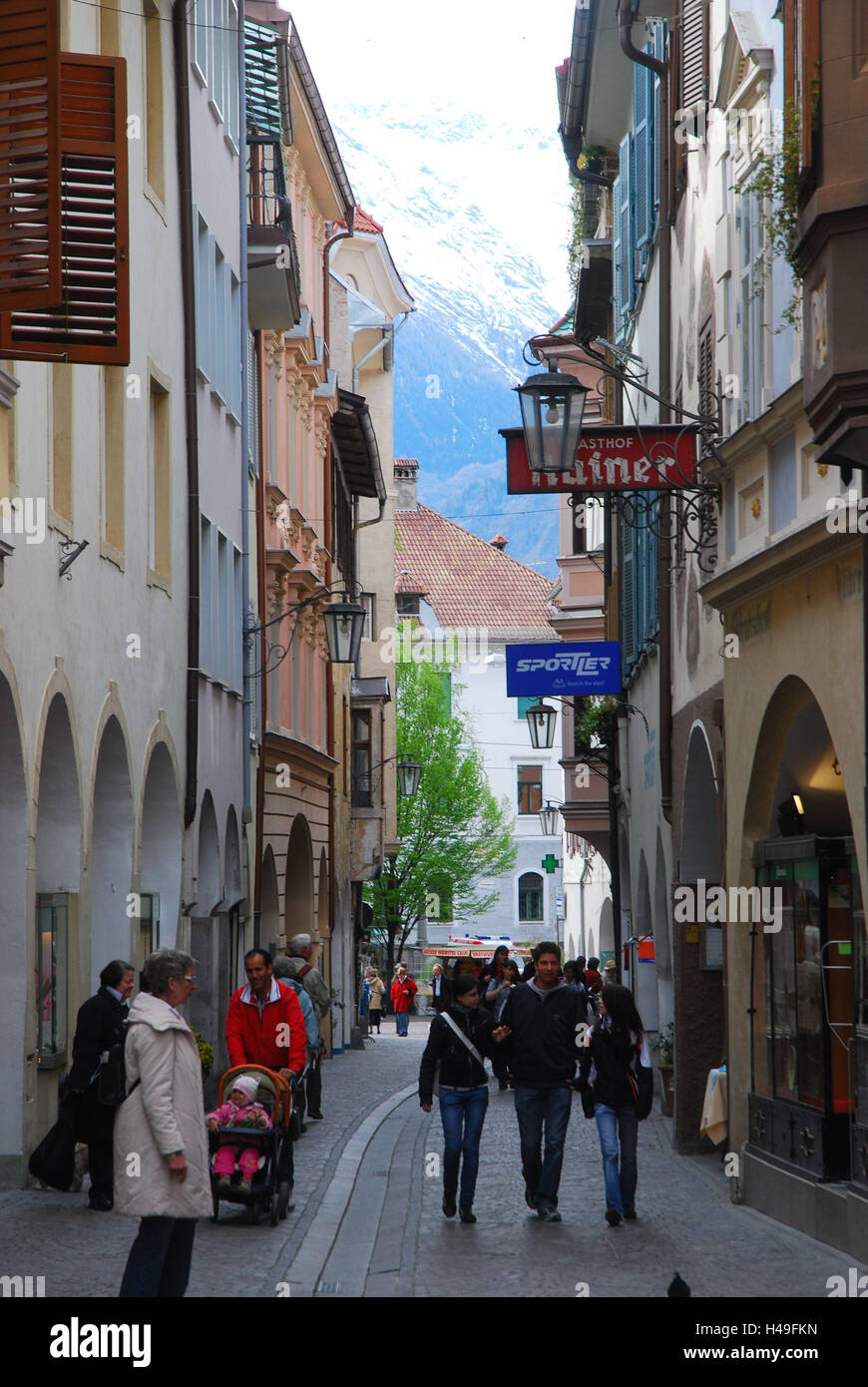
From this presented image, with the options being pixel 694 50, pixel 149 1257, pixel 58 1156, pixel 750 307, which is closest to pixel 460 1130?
pixel 58 1156

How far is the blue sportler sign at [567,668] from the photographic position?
66.2ft

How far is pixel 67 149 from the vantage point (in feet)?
41.3

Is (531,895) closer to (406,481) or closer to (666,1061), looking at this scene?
(406,481)

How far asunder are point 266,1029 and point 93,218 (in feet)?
18.1

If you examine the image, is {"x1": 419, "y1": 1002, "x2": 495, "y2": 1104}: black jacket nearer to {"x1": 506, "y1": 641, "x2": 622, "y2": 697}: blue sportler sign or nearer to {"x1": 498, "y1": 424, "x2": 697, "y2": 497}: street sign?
{"x1": 498, "y1": 424, "x2": 697, "y2": 497}: street sign

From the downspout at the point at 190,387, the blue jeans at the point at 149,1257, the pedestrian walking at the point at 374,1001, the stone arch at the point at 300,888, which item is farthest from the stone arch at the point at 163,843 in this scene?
the pedestrian walking at the point at 374,1001

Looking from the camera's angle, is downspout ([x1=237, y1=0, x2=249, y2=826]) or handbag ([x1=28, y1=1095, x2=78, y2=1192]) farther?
downspout ([x1=237, y1=0, x2=249, y2=826])

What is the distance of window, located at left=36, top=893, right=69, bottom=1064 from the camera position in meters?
14.6

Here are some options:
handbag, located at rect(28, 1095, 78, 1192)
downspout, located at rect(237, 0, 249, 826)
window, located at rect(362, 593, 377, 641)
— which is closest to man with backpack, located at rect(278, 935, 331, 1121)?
downspout, located at rect(237, 0, 249, 826)

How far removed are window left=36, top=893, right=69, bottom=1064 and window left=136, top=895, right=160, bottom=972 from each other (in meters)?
3.22

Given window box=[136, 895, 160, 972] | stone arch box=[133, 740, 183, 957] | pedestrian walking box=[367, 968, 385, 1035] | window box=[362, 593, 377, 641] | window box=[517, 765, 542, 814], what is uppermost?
window box=[362, 593, 377, 641]

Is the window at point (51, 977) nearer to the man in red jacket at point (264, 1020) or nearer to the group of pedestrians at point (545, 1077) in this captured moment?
the man in red jacket at point (264, 1020)

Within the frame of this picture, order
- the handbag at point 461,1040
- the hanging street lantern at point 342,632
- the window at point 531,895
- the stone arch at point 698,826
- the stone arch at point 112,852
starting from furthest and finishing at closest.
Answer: the window at point 531,895 < the hanging street lantern at point 342,632 < the stone arch at point 698,826 < the stone arch at point 112,852 < the handbag at point 461,1040

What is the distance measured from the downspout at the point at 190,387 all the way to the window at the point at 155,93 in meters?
0.33
